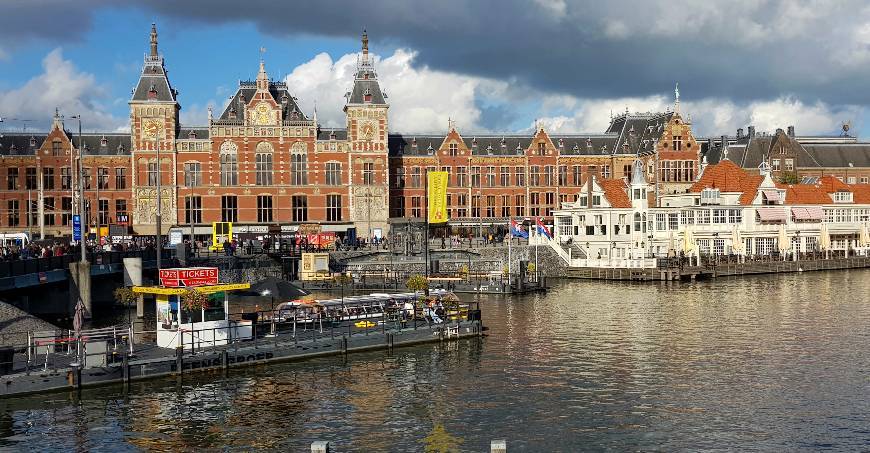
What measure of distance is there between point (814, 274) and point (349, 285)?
153 feet

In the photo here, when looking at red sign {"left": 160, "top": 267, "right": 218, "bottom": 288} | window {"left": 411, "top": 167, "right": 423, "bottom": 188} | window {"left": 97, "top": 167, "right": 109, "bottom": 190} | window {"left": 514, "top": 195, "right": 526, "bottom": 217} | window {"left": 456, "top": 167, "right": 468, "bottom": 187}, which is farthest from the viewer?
window {"left": 514, "top": 195, "right": 526, "bottom": 217}

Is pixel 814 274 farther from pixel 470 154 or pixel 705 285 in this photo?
pixel 470 154

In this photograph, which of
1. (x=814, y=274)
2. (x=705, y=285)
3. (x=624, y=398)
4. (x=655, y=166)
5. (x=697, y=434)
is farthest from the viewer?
Result: (x=655, y=166)

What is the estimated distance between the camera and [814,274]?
97.6 metres

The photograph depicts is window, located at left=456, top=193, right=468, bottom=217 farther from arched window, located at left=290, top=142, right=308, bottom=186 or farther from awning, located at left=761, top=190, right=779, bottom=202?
awning, located at left=761, top=190, right=779, bottom=202

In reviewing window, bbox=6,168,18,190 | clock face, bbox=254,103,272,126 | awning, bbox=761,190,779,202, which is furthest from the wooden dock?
window, bbox=6,168,18,190

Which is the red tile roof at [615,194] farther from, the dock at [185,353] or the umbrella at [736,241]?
the dock at [185,353]

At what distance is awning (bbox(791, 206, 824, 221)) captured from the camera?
108 m

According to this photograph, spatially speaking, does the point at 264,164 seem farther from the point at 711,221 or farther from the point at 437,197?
the point at 711,221

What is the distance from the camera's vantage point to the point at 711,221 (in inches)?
4158

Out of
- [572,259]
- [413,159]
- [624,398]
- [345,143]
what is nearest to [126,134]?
[345,143]

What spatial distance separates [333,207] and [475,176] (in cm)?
1941

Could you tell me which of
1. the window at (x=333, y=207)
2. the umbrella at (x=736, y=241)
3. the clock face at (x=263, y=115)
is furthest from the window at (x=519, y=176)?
the clock face at (x=263, y=115)

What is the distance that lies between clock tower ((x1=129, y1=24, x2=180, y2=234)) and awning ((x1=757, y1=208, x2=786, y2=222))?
65745 millimetres
